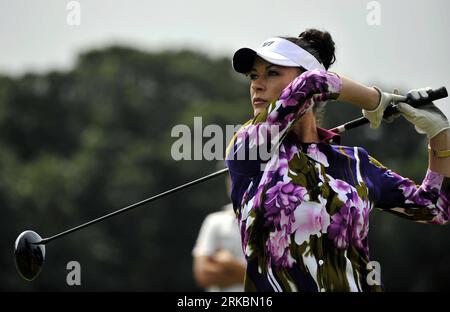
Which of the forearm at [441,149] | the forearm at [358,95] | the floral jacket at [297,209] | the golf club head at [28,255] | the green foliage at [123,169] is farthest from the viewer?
the green foliage at [123,169]

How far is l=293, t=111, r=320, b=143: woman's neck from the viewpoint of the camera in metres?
5.70

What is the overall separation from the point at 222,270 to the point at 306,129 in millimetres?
3917

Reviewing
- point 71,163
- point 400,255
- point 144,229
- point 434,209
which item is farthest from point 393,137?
point 434,209

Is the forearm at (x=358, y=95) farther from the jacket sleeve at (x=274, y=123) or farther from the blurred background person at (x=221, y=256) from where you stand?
the blurred background person at (x=221, y=256)

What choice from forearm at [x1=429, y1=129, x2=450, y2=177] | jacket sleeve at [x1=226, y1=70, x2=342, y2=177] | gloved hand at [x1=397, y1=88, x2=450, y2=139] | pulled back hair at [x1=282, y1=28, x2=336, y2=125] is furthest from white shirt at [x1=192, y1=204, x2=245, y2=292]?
jacket sleeve at [x1=226, y1=70, x2=342, y2=177]

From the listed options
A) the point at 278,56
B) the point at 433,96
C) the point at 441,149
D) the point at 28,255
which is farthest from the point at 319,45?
the point at 28,255

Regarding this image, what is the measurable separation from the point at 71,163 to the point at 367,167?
51.6 meters

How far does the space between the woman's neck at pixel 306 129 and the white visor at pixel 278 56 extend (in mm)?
259

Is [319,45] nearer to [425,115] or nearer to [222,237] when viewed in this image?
[425,115]

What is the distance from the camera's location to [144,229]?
53.6 meters

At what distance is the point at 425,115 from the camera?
19.2 feet

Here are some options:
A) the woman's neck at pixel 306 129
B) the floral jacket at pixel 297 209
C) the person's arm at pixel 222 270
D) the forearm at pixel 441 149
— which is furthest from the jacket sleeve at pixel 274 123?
the person's arm at pixel 222 270

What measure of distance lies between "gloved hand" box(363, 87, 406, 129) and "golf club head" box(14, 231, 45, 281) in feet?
6.64

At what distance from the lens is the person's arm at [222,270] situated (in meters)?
9.45
